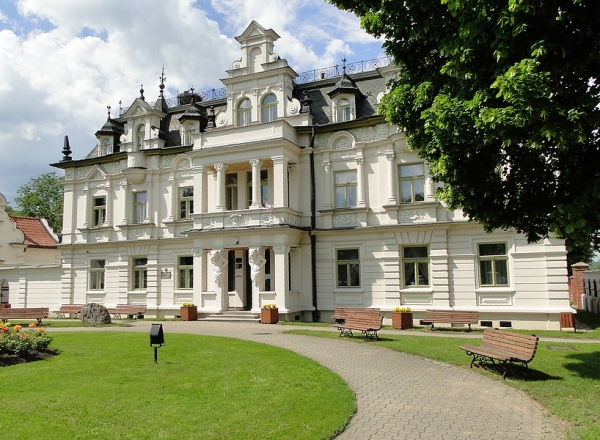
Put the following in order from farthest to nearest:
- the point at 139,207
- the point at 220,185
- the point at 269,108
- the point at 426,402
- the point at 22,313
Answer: the point at 139,207 → the point at 269,108 → the point at 220,185 → the point at 22,313 → the point at 426,402

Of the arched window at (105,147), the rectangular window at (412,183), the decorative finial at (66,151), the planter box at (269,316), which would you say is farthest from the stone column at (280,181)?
the decorative finial at (66,151)

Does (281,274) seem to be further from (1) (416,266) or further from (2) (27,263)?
(2) (27,263)

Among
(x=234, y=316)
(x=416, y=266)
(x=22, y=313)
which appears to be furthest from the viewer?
(x=234, y=316)

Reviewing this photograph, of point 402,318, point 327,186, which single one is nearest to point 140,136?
point 327,186

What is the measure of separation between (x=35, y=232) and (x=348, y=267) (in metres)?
27.9

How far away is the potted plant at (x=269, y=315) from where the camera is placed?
21.5m

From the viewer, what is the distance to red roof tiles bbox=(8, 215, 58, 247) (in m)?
37.8

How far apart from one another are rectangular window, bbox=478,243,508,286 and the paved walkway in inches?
360

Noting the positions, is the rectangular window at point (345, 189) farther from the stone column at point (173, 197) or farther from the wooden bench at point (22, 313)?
the wooden bench at point (22, 313)

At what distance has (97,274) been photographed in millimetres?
29062

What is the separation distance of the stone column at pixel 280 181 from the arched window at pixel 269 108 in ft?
10.1

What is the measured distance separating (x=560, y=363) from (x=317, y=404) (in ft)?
23.0

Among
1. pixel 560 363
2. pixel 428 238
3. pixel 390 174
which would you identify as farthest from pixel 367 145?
pixel 560 363

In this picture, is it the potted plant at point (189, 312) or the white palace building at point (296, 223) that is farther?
the potted plant at point (189, 312)
